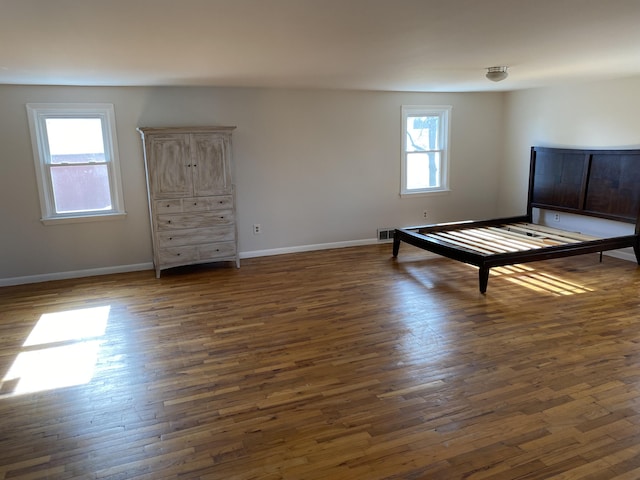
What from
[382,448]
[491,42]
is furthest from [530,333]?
[491,42]

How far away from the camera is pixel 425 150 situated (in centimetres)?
699

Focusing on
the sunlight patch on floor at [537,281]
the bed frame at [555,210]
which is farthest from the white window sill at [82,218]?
the sunlight patch on floor at [537,281]

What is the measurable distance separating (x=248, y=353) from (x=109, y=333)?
1290 mm

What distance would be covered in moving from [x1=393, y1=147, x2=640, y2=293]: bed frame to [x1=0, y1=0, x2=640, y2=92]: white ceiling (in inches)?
46.8

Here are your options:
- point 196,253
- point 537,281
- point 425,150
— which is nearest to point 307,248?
point 196,253

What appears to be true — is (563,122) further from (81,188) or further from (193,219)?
(81,188)

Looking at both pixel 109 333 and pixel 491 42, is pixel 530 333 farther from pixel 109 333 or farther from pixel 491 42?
pixel 109 333

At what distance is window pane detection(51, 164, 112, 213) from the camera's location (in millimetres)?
5336

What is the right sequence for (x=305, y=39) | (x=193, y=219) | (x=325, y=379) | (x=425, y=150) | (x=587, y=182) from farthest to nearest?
(x=425, y=150)
(x=587, y=182)
(x=193, y=219)
(x=325, y=379)
(x=305, y=39)

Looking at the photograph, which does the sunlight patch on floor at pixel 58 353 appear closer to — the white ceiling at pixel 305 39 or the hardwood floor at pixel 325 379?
the hardwood floor at pixel 325 379

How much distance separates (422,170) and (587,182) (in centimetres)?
220

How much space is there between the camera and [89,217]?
17.8 feet

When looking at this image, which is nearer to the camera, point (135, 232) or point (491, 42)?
point (491, 42)

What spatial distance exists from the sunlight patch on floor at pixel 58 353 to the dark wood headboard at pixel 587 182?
18.5ft
